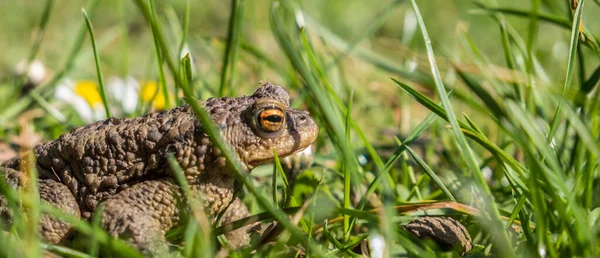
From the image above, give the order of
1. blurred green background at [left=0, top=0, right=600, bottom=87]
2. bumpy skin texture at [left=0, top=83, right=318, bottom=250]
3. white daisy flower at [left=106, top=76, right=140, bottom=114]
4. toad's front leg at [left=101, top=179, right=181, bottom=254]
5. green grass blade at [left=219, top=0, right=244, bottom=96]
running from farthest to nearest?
blurred green background at [left=0, top=0, right=600, bottom=87] → white daisy flower at [left=106, top=76, right=140, bottom=114] → green grass blade at [left=219, top=0, right=244, bottom=96] → bumpy skin texture at [left=0, top=83, right=318, bottom=250] → toad's front leg at [left=101, top=179, right=181, bottom=254]

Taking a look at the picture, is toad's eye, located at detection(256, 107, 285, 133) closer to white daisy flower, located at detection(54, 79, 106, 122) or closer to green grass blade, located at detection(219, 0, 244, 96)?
green grass blade, located at detection(219, 0, 244, 96)

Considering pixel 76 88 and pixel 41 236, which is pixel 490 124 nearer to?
pixel 76 88

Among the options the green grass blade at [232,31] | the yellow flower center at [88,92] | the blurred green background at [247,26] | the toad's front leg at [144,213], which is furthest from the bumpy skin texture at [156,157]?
the blurred green background at [247,26]

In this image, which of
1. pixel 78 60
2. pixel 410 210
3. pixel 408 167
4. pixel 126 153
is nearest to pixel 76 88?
pixel 78 60

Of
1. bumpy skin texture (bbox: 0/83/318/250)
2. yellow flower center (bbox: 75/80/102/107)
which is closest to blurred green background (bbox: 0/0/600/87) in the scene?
yellow flower center (bbox: 75/80/102/107)

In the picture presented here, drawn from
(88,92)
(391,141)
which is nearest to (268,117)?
(391,141)

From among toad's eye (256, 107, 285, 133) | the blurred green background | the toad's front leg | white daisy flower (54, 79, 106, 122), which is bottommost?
the toad's front leg
